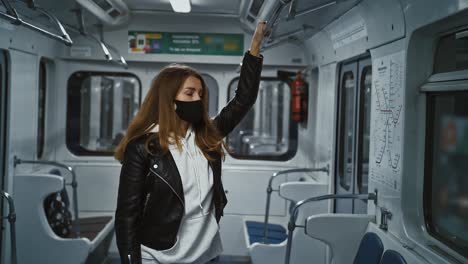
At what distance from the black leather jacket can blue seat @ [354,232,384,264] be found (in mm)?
1361

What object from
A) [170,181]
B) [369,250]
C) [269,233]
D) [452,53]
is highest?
[452,53]

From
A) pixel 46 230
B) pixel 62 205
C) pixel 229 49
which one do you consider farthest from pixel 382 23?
pixel 62 205

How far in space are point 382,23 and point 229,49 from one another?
3.08 metres

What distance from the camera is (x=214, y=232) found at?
233cm

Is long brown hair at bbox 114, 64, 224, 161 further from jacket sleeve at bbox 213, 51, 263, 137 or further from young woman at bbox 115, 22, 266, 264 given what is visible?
jacket sleeve at bbox 213, 51, 263, 137

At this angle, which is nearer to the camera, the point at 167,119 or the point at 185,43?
the point at 167,119

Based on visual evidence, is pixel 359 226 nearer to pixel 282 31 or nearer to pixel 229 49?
pixel 282 31

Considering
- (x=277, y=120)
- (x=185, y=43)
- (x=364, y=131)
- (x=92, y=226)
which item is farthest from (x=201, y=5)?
(x=92, y=226)

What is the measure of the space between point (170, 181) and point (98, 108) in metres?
4.63

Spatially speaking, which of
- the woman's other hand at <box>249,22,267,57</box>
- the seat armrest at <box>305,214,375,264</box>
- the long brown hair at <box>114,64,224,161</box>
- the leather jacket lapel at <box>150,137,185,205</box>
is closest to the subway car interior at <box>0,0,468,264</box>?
the seat armrest at <box>305,214,375,264</box>

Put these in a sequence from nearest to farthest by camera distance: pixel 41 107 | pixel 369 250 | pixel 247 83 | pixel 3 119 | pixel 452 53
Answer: pixel 247 83, pixel 452 53, pixel 369 250, pixel 3 119, pixel 41 107

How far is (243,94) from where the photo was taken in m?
2.51

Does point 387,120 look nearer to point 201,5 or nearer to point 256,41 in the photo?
point 256,41

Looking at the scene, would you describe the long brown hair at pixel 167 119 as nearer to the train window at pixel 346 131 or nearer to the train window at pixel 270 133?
the train window at pixel 346 131
